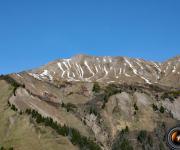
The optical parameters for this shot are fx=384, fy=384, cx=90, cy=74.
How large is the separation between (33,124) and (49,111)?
24.7m

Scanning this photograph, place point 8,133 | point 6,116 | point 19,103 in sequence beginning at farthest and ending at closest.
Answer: point 19,103 < point 6,116 < point 8,133

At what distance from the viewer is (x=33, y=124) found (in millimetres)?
142750

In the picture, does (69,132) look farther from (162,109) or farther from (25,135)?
(162,109)

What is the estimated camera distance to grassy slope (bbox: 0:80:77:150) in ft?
426

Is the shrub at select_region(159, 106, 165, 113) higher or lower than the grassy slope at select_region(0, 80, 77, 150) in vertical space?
higher

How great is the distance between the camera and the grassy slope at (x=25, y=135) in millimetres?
129975

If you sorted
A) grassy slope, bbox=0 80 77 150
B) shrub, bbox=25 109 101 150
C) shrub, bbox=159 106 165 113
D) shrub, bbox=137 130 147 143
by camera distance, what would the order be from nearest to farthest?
grassy slope, bbox=0 80 77 150 → shrub, bbox=25 109 101 150 → shrub, bbox=137 130 147 143 → shrub, bbox=159 106 165 113

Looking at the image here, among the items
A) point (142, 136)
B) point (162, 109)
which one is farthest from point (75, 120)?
point (162, 109)

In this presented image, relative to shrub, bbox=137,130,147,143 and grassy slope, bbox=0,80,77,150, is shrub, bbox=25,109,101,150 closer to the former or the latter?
grassy slope, bbox=0,80,77,150

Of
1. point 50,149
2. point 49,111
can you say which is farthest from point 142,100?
point 50,149

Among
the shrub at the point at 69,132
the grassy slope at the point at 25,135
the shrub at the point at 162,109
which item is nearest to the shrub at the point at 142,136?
the shrub at the point at 162,109

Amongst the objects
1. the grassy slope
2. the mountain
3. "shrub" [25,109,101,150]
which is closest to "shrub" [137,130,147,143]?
the mountain

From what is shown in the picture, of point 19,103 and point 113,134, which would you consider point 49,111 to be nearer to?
point 19,103

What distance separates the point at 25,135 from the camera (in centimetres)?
13500
